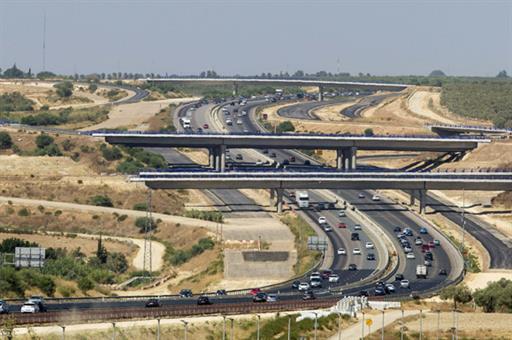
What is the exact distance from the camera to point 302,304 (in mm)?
93875

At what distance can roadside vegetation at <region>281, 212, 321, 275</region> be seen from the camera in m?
127

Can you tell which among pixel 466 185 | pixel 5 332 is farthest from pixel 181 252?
pixel 5 332

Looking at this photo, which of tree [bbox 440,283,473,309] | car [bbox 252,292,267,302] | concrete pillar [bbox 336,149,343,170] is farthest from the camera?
concrete pillar [bbox 336,149,343,170]

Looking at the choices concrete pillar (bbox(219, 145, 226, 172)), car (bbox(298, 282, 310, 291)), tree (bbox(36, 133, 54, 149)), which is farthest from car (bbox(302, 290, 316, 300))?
tree (bbox(36, 133, 54, 149))

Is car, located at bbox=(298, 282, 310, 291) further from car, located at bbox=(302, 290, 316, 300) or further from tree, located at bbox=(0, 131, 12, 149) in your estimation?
tree, located at bbox=(0, 131, 12, 149)

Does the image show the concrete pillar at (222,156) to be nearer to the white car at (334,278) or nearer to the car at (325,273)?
the car at (325,273)

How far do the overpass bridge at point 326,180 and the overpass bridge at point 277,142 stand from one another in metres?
14.1

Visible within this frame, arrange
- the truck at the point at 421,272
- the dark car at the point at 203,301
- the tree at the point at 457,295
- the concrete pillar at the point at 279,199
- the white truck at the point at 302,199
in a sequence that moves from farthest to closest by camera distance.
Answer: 1. the white truck at the point at 302,199
2. the concrete pillar at the point at 279,199
3. the truck at the point at 421,272
4. the tree at the point at 457,295
5. the dark car at the point at 203,301

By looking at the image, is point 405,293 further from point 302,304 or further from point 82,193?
point 82,193

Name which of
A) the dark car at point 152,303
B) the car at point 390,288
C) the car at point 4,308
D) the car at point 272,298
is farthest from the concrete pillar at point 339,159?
the car at point 4,308

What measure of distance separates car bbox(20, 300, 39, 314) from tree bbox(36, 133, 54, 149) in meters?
113

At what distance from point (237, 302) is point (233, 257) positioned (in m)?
29.2

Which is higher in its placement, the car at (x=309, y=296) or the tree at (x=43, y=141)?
the tree at (x=43, y=141)

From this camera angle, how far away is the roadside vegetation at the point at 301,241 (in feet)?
417
